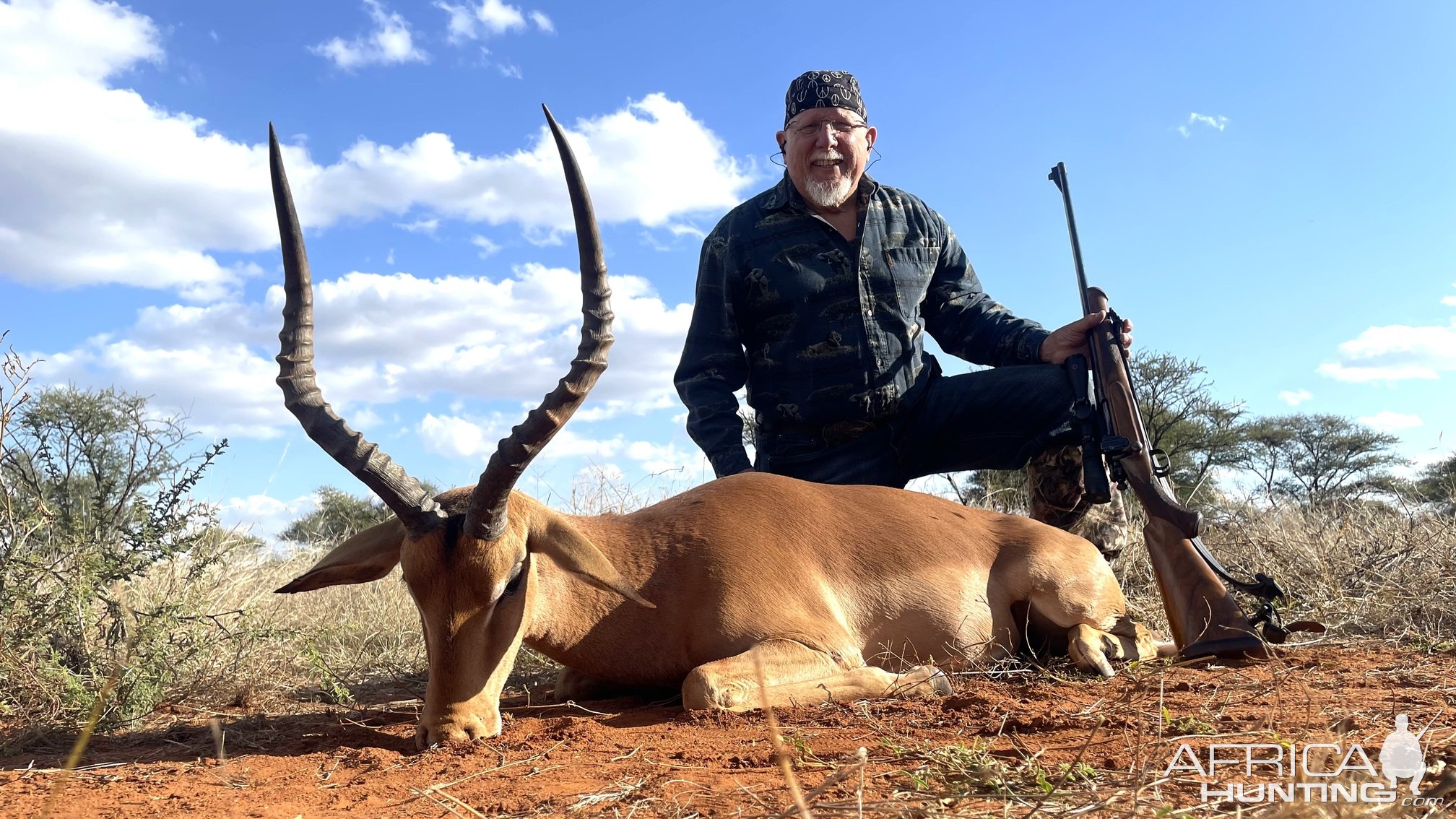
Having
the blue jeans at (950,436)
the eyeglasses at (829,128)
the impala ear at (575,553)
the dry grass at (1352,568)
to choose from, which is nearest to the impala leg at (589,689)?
the impala ear at (575,553)

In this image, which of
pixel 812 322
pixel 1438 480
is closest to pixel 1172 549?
pixel 812 322

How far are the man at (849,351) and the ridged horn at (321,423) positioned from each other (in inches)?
118

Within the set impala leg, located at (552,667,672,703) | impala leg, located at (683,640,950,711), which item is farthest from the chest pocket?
impala leg, located at (552,667,672,703)

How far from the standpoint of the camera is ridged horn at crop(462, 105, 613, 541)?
152 inches

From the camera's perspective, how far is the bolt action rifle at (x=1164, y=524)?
4770 mm

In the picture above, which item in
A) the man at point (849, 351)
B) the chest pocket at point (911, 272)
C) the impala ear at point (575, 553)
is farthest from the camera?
the chest pocket at point (911, 272)

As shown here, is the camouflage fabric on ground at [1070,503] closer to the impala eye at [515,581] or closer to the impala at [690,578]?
the impala at [690,578]

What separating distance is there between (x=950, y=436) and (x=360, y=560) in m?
4.16

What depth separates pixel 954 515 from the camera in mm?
5547

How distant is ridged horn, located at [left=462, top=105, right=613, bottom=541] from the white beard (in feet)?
12.0

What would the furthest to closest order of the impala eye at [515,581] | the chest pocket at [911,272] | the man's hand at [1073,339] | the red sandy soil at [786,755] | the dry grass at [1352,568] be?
the chest pocket at [911,272] < the man's hand at [1073,339] < the dry grass at [1352,568] < the impala eye at [515,581] < the red sandy soil at [786,755]

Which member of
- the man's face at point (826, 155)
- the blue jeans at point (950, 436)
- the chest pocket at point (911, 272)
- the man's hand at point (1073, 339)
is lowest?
the blue jeans at point (950, 436)

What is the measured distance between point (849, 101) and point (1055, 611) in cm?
409

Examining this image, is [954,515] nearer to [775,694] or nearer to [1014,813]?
[775,694]
